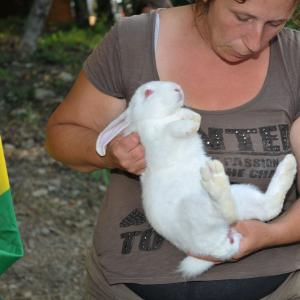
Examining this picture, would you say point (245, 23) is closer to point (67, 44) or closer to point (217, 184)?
point (217, 184)

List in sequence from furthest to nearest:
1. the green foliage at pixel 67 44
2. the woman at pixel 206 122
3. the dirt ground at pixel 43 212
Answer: the green foliage at pixel 67 44 → the dirt ground at pixel 43 212 → the woman at pixel 206 122

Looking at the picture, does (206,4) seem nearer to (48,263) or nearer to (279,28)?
(279,28)

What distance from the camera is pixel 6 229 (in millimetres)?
1540

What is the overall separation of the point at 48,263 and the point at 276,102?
1.85 m

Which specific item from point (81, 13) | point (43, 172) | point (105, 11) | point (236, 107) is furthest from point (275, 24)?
point (81, 13)

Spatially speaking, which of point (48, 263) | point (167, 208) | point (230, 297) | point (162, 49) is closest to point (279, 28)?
point (162, 49)

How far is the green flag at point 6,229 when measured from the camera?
1525 millimetres

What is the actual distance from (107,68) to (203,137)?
1.04 feet

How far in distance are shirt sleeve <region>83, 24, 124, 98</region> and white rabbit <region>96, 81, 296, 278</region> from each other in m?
0.15

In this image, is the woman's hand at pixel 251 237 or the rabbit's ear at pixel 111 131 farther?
the rabbit's ear at pixel 111 131

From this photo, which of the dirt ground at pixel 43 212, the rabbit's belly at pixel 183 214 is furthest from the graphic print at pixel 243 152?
the dirt ground at pixel 43 212

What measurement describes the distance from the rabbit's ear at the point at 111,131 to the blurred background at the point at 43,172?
0.59 m

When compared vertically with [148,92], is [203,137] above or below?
below

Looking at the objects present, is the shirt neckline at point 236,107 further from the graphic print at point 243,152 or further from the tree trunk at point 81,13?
the tree trunk at point 81,13
